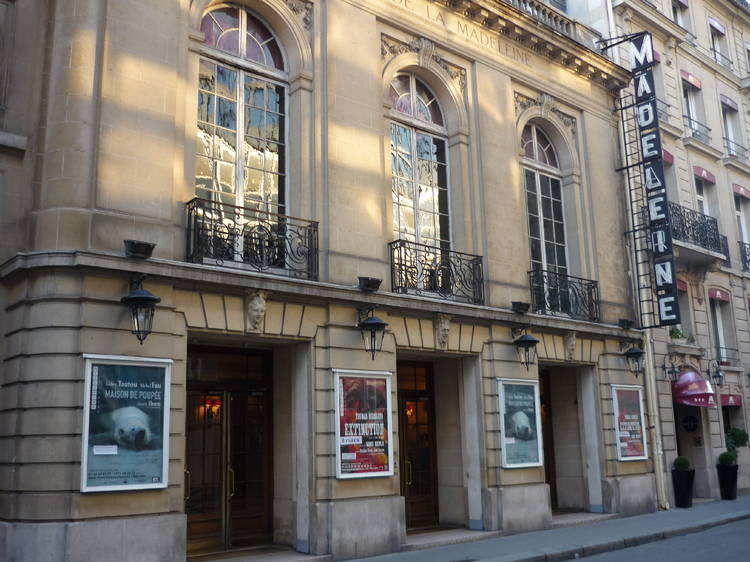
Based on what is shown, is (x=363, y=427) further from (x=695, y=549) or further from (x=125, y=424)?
(x=695, y=549)

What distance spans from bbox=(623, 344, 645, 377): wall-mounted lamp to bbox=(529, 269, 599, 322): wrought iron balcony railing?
1.24 metres

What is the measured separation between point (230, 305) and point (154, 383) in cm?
162

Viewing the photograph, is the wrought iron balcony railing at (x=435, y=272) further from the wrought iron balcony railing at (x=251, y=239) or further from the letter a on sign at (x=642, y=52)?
the letter a on sign at (x=642, y=52)

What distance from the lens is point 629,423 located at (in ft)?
57.1

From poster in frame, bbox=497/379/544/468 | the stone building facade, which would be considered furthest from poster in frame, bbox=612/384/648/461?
poster in frame, bbox=497/379/544/468

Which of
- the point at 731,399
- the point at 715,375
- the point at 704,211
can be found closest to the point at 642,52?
the point at 704,211

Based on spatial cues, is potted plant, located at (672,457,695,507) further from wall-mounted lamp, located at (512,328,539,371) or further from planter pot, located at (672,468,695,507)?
wall-mounted lamp, located at (512,328,539,371)

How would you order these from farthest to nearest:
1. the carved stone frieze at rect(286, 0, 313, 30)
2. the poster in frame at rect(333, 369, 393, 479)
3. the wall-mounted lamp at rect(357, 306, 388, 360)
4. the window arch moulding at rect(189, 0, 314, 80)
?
the carved stone frieze at rect(286, 0, 313, 30) < the window arch moulding at rect(189, 0, 314, 80) < the wall-mounted lamp at rect(357, 306, 388, 360) < the poster in frame at rect(333, 369, 393, 479)

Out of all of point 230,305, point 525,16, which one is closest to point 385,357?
point 230,305

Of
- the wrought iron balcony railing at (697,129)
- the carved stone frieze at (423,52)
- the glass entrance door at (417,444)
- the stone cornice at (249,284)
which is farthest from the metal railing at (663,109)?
the glass entrance door at (417,444)

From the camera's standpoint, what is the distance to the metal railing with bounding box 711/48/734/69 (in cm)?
2500

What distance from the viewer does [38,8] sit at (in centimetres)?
1079

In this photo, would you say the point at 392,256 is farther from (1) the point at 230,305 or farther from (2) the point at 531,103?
(2) the point at 531,103

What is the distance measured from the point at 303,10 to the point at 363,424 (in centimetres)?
707
